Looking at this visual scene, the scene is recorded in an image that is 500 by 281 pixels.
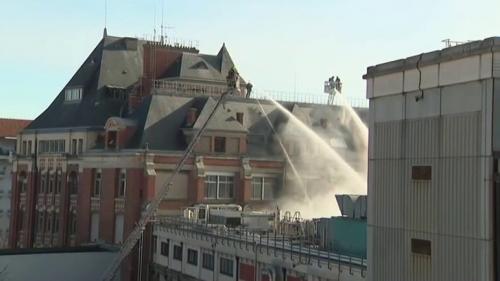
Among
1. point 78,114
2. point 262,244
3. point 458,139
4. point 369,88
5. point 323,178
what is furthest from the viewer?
point 78,114

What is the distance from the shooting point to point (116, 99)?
225 feet

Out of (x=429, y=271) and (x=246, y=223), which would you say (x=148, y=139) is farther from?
(x=429, y=271)

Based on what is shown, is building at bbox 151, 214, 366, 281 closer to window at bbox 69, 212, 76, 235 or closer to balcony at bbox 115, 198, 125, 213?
balcony at bbox 115, 198, 125, 213

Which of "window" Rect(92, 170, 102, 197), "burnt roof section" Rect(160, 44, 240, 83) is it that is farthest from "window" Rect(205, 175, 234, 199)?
"burnt roof section" Rect(160, 44, 240, 83)

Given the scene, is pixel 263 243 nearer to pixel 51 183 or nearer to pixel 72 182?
pixel 72 182

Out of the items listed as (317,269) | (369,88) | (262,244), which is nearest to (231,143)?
(262,244)

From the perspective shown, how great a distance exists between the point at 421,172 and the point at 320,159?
45.2 meters

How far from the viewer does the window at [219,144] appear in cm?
5928

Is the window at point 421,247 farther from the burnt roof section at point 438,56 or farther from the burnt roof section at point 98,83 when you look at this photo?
the burnt roof section at point 98,83

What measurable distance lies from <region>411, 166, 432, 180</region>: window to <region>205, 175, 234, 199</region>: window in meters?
41.0

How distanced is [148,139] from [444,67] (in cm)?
4228

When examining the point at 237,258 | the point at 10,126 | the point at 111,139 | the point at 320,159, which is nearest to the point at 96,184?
the point at 111,139

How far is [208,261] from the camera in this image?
1752 inches

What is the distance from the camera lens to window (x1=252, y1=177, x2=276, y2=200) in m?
61.2
